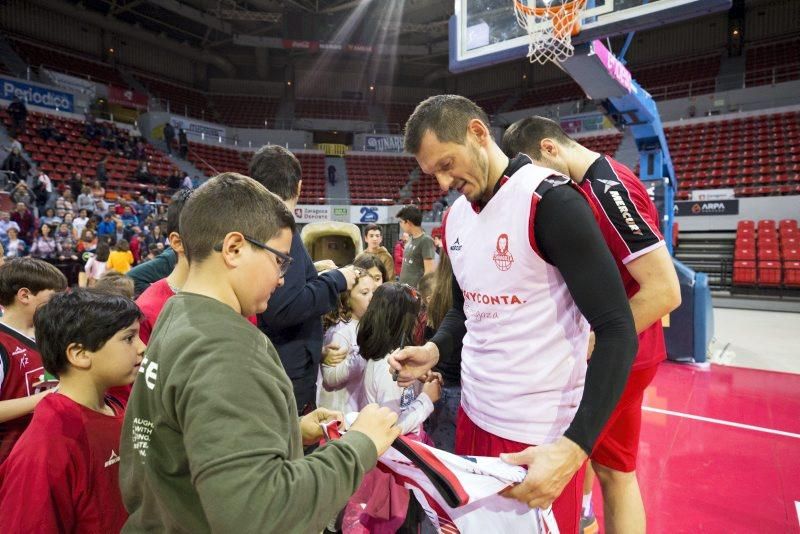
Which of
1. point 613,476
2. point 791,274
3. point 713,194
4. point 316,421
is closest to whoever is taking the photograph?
point 316,421

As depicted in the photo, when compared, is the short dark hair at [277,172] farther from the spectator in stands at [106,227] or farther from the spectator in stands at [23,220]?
the spectator in stands at [23,220]

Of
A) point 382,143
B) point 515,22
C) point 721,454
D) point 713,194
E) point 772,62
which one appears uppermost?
point 772,62

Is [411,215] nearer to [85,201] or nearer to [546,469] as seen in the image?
[546,469]

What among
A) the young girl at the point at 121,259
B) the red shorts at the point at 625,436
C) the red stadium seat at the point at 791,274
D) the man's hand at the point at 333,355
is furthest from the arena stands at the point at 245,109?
the red shorts at the point at 625,436

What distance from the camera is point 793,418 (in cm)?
387

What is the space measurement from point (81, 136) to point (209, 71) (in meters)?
9.90

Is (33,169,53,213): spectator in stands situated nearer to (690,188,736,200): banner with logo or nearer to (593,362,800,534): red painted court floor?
(593,362,800,534): red painted court floor

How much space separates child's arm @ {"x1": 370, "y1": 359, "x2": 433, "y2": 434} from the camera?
198cm

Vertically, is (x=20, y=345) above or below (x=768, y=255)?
below

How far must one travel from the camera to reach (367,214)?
57.4 feet

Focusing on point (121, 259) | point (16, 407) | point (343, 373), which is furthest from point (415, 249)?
point (121, 259)

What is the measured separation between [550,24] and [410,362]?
12.7 feet

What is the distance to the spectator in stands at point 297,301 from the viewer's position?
2.00 m

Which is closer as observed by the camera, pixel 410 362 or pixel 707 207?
pixel 410 362
